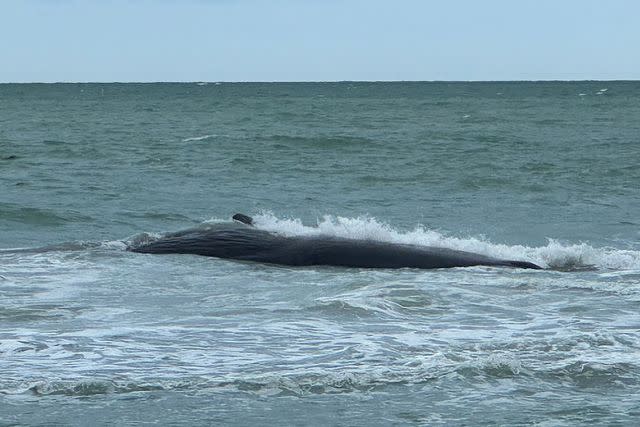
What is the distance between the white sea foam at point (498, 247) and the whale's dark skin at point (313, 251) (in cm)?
50

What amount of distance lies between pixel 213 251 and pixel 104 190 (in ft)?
29.7

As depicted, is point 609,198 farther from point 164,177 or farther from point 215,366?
point 215,366

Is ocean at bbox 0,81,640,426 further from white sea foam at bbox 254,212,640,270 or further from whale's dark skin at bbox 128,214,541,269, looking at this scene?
whale's dark skin at bbox 128,214,541,269

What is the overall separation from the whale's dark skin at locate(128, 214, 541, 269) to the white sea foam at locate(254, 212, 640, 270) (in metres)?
0.50

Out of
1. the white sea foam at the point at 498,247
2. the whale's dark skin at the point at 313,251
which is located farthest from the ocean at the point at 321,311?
the whale's dark skin at the point at 313,251

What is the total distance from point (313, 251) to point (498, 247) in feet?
7.71

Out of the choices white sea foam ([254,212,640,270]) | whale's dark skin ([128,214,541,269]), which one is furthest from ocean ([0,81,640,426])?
whale's dark skin ([128,214,541,269])

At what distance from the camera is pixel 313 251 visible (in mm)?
12117

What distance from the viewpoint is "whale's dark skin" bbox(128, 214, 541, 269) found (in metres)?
11.9

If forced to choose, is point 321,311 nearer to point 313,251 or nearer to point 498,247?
point 313,251

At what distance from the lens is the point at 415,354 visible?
7.66 meters

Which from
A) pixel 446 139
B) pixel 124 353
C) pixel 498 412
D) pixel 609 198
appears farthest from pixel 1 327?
pixel 446 139

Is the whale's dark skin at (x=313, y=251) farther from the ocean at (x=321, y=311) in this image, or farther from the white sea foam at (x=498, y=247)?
the white sea foam at (x=498, y=247)

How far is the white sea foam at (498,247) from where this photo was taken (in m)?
12.5
